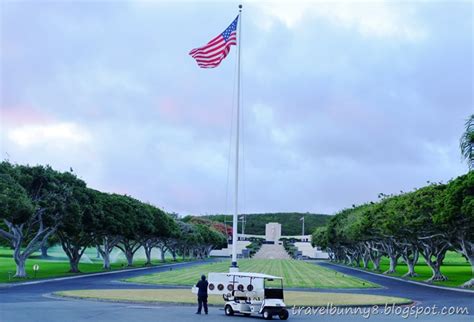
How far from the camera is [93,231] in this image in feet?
232

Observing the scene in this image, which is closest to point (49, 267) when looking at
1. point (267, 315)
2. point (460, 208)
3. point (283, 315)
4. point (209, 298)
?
point (209, 298)

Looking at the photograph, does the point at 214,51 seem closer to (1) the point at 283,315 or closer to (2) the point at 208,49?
(2) the point at 208,49

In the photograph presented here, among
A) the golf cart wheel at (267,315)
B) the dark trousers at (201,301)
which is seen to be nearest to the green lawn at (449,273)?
the golf cart wheel at (267,315)

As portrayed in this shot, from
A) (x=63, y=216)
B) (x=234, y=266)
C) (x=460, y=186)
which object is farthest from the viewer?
(x=63, y=216)

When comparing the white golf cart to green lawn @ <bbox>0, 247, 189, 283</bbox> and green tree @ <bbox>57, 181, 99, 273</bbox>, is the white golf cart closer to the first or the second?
green lawn @ <bbox>0, 247, 189, 283</bbox>

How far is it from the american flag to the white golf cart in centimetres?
1218

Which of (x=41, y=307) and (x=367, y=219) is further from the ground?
(x=367, y=219)

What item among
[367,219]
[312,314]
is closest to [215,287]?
[312,314]

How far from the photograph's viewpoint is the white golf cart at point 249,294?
2714cm

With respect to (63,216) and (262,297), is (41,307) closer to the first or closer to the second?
(262,297)

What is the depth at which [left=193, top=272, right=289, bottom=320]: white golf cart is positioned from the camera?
27.1 m

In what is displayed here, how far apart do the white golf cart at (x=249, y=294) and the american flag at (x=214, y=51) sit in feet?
40.0

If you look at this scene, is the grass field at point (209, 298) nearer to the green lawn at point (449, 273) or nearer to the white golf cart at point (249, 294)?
the white golf cart at point (249, 294)

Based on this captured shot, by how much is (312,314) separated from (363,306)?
497cm
